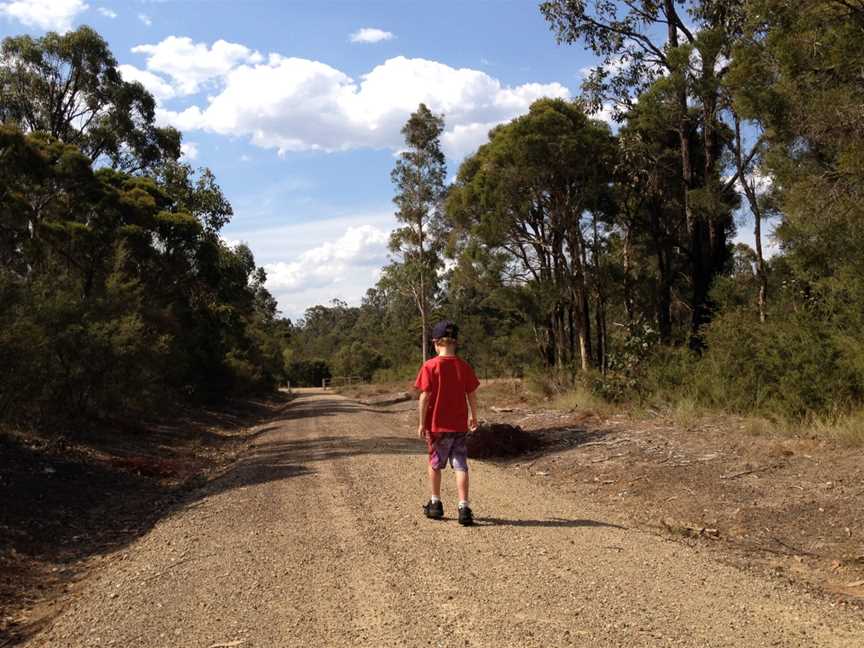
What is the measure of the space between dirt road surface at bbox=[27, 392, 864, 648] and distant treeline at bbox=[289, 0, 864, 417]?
7079 mm

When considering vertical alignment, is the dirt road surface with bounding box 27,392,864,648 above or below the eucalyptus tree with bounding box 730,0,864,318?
below

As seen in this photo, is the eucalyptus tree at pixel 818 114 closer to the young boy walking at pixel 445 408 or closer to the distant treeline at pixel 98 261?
the young boy walking at pixel 445 408

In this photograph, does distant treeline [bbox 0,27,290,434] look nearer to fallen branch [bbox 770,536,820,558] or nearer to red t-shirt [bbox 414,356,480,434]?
red t-shirt [bbox 414,356,480,434]

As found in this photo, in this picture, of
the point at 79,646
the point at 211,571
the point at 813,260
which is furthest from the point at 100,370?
the point at 813,260

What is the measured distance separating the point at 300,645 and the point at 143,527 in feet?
18.2

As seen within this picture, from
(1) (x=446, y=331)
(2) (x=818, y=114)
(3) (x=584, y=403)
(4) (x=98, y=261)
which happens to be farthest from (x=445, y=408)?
(4) (x=98, y=261)

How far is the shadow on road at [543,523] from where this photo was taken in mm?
6797

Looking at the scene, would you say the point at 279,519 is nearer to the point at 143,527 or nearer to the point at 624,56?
the point at 143,527

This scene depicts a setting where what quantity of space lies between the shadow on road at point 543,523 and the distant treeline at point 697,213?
6019 millimetres

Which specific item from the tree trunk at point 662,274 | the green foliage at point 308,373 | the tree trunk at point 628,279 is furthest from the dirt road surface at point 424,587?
the green foliage at point 308,373

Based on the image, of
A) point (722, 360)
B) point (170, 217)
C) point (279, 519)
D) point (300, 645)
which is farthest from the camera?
point (170, 217)

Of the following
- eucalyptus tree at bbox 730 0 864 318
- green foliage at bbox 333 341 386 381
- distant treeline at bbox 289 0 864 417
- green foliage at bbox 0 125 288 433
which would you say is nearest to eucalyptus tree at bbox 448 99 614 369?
distant treeline at bbox 289 0 864 417

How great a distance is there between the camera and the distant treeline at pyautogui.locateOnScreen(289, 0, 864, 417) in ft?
41.3

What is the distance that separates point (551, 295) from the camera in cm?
2775
